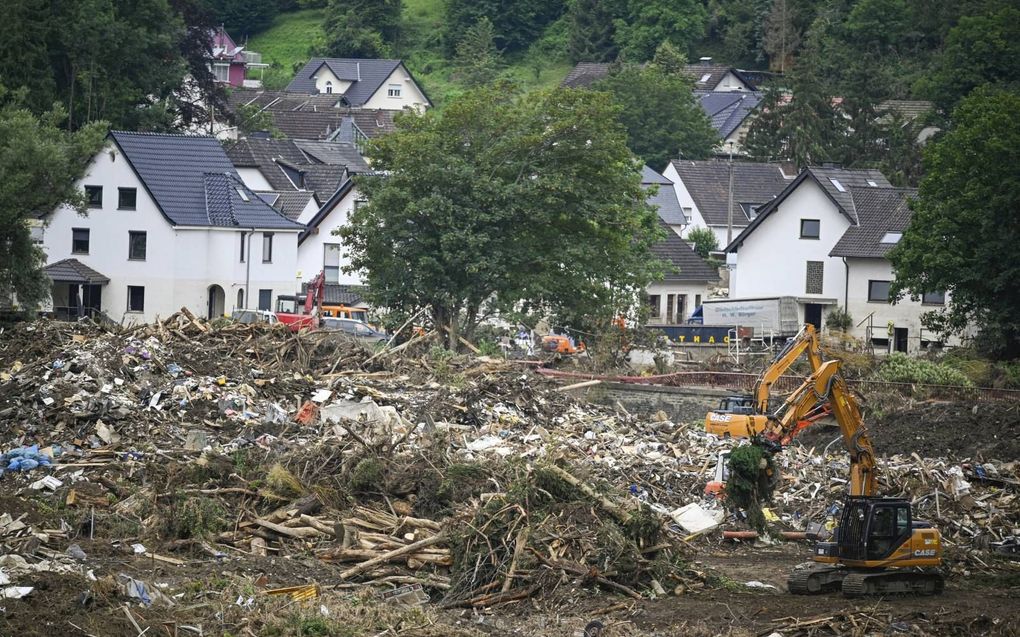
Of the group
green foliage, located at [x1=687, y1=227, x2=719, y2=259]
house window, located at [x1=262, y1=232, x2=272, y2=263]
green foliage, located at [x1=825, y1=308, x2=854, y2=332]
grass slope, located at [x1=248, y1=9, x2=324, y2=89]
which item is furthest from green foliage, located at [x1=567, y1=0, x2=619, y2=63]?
house window, located at [x1=262, y1=232, x2=272, y2=263]

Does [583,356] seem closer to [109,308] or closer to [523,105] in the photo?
[523,105]

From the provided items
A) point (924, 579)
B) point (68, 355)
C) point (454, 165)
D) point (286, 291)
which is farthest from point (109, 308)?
point (924, 579)

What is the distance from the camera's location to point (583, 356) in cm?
4131

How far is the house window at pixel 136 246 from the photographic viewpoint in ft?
167

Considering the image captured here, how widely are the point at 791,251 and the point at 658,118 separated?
96.7 ft

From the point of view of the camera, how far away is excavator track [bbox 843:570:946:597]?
2041 centimetres

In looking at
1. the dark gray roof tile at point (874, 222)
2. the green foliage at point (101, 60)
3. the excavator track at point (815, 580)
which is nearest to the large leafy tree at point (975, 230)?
the dark gray roof tile at point (874, 222)

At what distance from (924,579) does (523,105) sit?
26.2 metres

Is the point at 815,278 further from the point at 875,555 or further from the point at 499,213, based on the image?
the point at 875,555

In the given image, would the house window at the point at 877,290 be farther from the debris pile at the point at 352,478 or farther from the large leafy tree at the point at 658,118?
the large leafy tree at the point at 658,118

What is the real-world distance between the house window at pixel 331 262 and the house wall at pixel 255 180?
4.58 m

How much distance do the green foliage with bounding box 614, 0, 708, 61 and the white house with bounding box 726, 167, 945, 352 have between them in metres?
43.0

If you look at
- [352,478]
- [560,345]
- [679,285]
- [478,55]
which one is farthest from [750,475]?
[478,55]

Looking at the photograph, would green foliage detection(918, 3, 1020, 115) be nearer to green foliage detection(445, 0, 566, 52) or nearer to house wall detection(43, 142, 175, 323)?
green foliage detection(445, 0, 566, 52)
